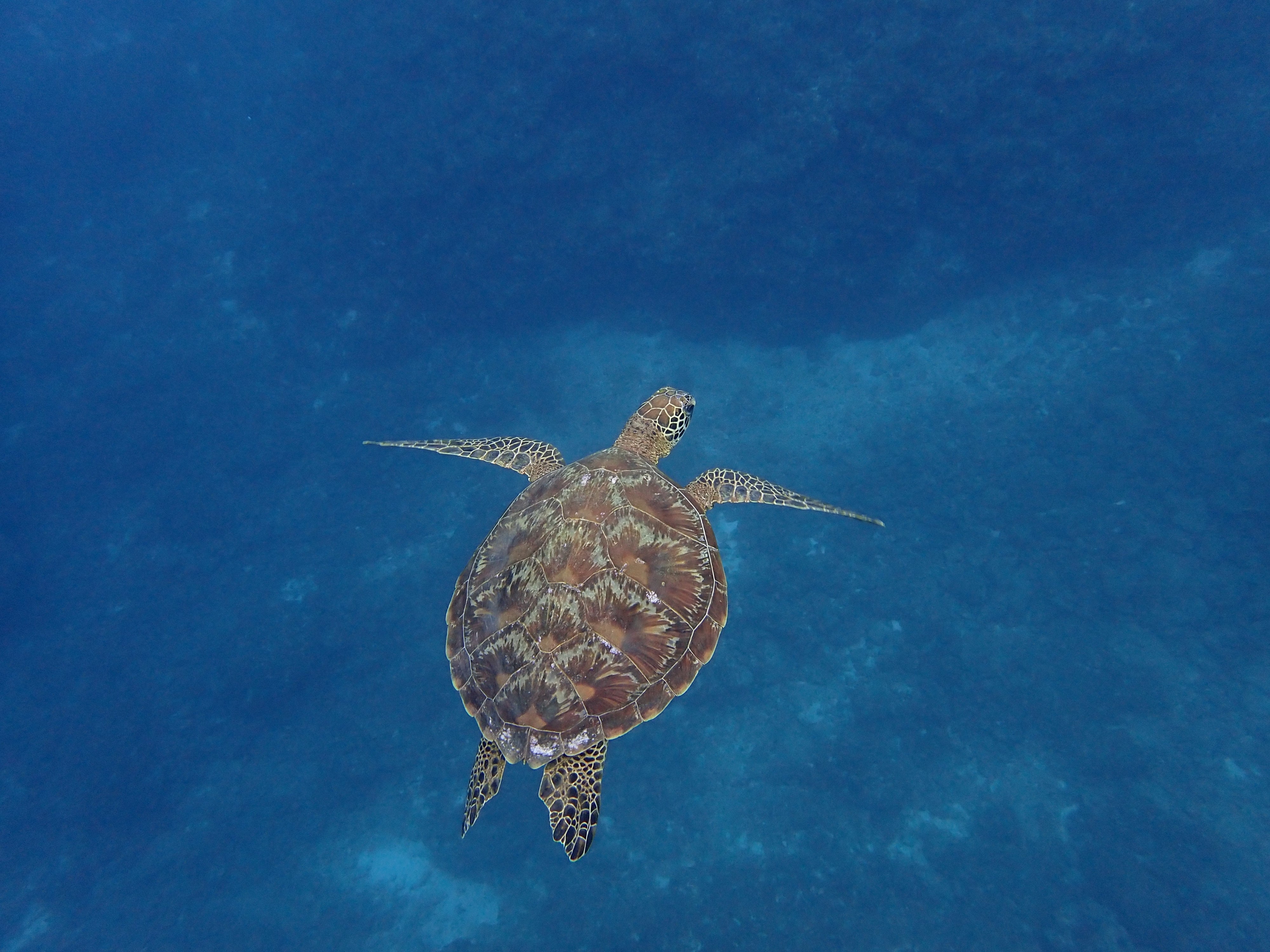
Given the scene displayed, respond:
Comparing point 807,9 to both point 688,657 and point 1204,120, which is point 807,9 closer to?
point 1204,120

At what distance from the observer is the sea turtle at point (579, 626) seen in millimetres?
8391

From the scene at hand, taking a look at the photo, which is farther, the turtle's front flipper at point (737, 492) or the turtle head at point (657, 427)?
the turtle head at point (657, 427)

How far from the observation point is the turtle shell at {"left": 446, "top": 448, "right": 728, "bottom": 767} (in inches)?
330

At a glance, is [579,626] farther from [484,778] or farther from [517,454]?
[517,454]

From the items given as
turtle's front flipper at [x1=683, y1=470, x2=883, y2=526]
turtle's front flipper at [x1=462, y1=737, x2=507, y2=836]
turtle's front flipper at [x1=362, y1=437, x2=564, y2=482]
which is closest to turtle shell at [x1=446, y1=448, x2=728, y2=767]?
turtle's front flipper at [x1=462, y1=737, x2=507, y2=836]

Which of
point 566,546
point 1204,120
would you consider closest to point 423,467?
point 566,546

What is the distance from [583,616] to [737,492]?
194 inches

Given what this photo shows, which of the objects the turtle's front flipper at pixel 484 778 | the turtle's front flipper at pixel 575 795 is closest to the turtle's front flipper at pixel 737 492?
the turtle's front flipper at pixel 575 795

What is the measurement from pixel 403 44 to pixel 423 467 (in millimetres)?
23101

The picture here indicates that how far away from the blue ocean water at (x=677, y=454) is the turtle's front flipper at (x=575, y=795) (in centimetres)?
1131

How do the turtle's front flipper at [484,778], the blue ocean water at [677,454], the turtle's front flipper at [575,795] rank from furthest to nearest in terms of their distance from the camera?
the blue ocean water at [677,454], the turtle's front flipper at [484,778], the turtle's front flipper at [575,795]

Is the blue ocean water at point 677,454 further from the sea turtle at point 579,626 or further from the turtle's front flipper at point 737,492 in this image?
the sea turtle at point 579,626

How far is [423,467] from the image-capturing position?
25.5 meters

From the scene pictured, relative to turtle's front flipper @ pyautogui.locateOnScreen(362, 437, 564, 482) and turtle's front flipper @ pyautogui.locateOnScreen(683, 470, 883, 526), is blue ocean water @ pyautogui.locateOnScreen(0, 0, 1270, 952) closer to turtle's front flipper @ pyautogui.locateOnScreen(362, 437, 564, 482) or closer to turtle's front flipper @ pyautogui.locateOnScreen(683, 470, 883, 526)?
turtle's front flipper @ pyautogui.locateOnScreen(683, 470, 883, 526)
